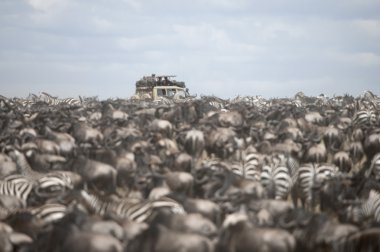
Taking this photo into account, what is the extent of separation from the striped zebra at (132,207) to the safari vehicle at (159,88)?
3646 cm

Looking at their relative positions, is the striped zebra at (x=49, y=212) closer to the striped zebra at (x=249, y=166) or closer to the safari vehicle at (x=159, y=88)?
the striped zebra at (x=249, y=166)

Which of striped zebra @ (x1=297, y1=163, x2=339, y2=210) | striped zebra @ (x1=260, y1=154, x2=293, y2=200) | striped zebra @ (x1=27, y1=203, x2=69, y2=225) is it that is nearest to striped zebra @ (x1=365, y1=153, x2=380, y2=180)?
striped zebra @ (x1=297, y1=163, x2=339, y2=210)

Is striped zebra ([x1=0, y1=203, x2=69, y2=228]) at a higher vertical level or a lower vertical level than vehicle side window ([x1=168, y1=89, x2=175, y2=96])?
lower

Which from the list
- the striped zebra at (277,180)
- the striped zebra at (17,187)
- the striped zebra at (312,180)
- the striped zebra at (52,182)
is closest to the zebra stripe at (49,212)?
the striped zebra at (52,182)

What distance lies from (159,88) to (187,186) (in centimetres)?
3602

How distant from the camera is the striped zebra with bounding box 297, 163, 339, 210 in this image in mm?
16438

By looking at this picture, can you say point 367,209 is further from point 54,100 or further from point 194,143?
point 54,100

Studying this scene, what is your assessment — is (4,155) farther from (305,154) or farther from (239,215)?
(305,154)

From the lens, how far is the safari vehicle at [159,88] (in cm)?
5078

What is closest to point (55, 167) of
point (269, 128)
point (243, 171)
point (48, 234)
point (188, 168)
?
point (188, 168)

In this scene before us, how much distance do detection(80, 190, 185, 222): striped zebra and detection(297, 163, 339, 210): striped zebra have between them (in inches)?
217

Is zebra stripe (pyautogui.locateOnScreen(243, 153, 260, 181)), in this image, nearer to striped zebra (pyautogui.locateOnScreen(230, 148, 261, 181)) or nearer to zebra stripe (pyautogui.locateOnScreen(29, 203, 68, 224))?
striped zebra (pyautogui.locateOnScreen(230, 148, 261, 181))

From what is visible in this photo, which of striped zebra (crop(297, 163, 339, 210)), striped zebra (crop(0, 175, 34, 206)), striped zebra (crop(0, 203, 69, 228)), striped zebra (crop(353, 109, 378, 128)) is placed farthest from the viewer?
striped zebra (crop(353, 109, 378, 128))

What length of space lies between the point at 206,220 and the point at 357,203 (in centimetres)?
478
